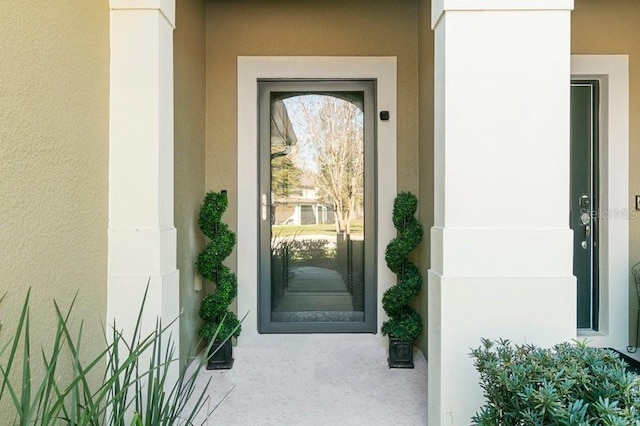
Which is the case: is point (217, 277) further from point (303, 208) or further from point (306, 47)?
point (306, 47)

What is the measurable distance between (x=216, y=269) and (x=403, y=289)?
1.40 meters

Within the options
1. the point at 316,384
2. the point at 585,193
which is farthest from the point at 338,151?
the point at 585,193

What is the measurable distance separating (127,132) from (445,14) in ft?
5.25

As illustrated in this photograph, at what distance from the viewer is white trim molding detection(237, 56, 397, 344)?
361 cm

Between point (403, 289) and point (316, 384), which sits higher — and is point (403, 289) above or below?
above

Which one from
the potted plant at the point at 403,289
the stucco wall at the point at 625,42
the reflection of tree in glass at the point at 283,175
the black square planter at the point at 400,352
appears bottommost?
the black square planter at the point at 400,352

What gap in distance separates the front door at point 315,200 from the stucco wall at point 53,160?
1.80 m

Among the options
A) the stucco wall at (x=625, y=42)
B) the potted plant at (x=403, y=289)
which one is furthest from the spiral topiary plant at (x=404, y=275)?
the stucco wall at (x=625, y=42)

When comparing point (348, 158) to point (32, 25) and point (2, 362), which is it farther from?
point (2, 362)

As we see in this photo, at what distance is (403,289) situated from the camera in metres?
3.19

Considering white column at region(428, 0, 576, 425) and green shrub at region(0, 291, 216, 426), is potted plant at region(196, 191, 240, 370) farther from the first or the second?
white column at region(428, 0, 576, 425)

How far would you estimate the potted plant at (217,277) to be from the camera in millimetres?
3123

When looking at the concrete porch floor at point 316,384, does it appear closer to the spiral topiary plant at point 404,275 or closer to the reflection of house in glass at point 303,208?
the spiral topiary plant at point 404,275

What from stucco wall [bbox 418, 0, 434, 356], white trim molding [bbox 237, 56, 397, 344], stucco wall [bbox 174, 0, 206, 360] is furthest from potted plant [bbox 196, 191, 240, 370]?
stucco wall [bbox 418, 0, 434, 356]
